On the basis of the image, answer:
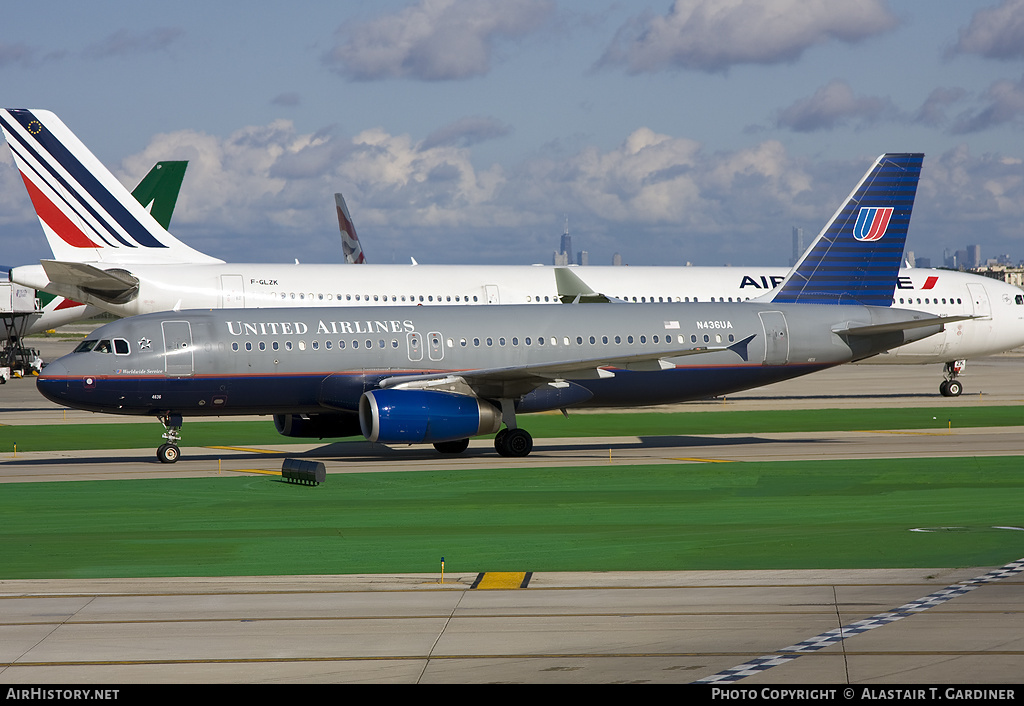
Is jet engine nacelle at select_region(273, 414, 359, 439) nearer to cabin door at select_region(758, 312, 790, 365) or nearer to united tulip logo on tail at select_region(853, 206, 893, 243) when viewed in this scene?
cabin door at select_region(758, 312, 790, 365)

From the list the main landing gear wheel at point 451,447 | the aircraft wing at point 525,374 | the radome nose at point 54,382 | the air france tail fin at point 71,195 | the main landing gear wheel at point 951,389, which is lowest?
the main landing gear wheel at point 951,389

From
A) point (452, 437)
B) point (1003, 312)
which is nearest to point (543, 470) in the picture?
point (452, 437)

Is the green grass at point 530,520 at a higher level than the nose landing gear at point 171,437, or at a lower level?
lower

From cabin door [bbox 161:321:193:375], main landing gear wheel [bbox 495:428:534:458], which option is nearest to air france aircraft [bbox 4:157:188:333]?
cabin door [bbox 161:321:193:375]

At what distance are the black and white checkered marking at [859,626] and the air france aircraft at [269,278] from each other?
104 feet

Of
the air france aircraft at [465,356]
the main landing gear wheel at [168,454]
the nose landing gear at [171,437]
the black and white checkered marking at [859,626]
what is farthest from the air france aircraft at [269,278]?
the black and white checkered marking at [859,626]

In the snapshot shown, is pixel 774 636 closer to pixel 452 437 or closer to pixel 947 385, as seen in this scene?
pixel 452 437

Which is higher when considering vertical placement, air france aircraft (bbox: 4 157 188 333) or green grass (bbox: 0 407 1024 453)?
air france aircraft (bbox: 4 157 188 333)

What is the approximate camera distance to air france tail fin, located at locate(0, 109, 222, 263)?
44.7 m

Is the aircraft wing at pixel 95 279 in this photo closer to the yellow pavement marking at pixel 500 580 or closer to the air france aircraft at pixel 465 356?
the air france aircraft at pixel 465 356

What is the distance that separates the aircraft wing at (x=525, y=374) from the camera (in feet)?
95.3

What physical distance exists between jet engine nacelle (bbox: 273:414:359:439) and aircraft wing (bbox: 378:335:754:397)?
2204 mm

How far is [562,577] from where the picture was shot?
16.0 metres

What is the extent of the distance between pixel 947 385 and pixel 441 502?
33.1 m
